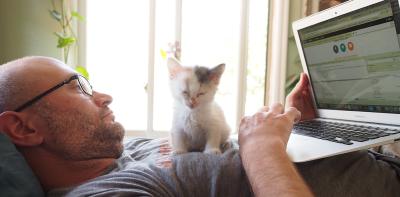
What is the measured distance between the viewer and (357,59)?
37.2 inches

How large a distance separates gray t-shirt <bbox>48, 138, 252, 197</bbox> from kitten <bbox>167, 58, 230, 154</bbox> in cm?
15

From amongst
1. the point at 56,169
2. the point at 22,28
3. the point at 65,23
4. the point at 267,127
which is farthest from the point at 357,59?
the point at 65,23

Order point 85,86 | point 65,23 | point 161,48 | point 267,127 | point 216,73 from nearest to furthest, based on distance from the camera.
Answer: point 267,127
point 85,86
point 216,73
point 65,23
point 161,48

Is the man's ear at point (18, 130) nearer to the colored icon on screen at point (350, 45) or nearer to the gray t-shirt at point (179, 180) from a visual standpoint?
the gray t-shirt at point (179, 180)

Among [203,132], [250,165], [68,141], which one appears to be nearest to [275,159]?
[250,165]

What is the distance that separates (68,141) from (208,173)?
428 mm

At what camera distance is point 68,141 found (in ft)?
3.03

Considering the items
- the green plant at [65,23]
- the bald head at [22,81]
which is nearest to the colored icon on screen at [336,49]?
the bald head at [22,81]

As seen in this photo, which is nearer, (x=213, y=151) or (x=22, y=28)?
(x=213, y=151)

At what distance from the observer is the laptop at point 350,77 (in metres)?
0.80

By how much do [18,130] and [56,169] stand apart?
0.51ft

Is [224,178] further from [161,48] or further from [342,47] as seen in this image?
[161,48]

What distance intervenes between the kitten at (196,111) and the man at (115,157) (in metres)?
0.08

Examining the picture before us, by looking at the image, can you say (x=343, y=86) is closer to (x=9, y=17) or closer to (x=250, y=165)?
(x=250, y=165)
